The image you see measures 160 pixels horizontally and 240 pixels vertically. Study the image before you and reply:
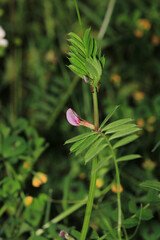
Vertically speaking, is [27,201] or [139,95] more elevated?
[27,201]

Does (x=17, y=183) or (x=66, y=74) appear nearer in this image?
(x=17, y=183)

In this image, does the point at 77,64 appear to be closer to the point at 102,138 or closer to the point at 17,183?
the point at 102,138

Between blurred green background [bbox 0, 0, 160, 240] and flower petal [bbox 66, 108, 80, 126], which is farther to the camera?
blurred green background [bbox 0, 0, 160, 240]

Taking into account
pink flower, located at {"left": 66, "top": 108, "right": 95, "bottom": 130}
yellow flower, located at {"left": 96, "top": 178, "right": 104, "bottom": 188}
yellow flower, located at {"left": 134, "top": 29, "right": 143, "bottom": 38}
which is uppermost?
pink flower, located at {"left": 66, "top": 108, "right": 95, "bottom": 130}

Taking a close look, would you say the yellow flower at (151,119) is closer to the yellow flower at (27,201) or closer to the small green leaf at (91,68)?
the yellow flower at (27,201)

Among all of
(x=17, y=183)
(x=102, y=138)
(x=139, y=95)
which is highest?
(x=102, y=138)

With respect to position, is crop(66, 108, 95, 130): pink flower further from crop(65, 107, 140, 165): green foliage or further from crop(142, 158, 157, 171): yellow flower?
crop(142, 158, 157, 171): yellow flower

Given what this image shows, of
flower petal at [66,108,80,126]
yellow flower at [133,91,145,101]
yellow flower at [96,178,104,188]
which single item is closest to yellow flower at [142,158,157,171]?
yellow flower at [96,178,104,188]

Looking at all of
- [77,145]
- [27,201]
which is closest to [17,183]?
[27,201]
